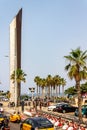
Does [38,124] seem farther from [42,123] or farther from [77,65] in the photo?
[77,65]

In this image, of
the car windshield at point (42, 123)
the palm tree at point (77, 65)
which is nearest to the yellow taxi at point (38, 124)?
the car windshield at point (42, 123)

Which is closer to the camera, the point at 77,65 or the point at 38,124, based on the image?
the point at 38,124

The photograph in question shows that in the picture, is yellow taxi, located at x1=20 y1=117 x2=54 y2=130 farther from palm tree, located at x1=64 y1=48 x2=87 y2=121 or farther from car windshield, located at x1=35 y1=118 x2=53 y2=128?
palm tree, located at x1=64 y1=48 x2=87 y2=121

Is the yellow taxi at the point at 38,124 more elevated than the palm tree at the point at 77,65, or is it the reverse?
the palm tree at the point at 77,65

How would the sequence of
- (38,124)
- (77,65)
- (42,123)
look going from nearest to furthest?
(38,124), (42,123), (77,65)

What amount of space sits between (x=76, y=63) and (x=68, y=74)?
1.41 meters

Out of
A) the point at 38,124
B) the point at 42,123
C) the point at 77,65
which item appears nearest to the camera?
the point at 38,124

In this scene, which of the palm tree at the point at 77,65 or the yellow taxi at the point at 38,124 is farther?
the palm tree at the point at 77,65

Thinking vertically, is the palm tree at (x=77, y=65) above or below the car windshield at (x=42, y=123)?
above

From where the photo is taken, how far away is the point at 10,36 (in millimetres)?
134750

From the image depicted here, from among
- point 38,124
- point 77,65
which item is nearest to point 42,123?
point 38,124

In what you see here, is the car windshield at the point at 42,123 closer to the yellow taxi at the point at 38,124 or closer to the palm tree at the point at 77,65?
the yellow taxi at the point at 38,124

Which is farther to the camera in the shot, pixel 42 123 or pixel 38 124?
pixel 42 123

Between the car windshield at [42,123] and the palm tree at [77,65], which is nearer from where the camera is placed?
the car windshield at [42,123]
